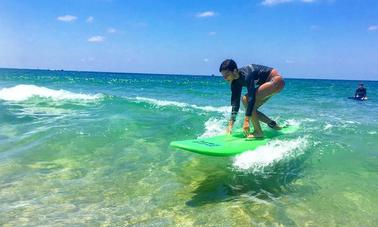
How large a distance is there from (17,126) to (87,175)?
5231 mm

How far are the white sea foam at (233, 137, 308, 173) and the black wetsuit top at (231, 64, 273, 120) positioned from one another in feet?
2.37

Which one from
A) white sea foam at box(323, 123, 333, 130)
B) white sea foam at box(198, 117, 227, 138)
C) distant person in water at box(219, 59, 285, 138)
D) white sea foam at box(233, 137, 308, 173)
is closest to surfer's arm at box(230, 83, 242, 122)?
distant person in water at box(219, 59, 285, 138)

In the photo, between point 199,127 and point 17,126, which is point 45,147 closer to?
point 17,126

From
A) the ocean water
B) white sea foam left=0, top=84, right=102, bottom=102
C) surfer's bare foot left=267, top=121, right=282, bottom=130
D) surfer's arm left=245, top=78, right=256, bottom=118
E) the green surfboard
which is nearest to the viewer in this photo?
the ocean water

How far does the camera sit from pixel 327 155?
25.6 ft

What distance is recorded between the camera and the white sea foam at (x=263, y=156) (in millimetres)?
6742

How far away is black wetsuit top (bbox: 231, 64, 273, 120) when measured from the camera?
6801 millimetres

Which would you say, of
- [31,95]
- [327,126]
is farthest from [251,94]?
[31,95]

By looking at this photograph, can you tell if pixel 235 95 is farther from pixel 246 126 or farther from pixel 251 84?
pixel 246 126

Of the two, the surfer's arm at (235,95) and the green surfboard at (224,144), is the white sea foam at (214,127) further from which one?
the surfer's arm at (235,95)

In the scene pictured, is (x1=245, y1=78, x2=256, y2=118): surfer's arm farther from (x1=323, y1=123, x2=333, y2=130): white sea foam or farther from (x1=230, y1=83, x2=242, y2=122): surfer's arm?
(x1=323, y1=123, x2=333, y2=130): white sea foam

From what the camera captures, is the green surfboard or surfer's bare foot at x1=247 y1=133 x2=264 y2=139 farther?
surfer's bare foot at x1=247 y1=133 x2=264 y2=139

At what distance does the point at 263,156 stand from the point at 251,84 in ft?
4.25

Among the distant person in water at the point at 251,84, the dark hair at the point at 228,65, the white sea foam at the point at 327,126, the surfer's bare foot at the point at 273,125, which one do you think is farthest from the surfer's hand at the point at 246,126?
the white sea foam at the point at 327,126
